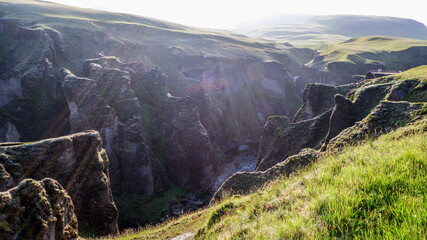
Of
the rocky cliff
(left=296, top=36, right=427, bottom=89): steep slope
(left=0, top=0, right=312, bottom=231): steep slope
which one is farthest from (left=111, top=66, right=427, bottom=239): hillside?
(left=296, top=36, right=427, bottom=89): steep slope

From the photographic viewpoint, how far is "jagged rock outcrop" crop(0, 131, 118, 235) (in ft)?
58.2

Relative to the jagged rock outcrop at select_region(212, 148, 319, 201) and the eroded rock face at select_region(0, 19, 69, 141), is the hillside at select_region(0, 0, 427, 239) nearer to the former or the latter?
the jagged rock outcrop at select_region(212, 148, 319, 201)

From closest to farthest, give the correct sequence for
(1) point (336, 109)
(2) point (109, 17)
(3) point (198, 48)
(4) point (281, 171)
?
(4) point (281, 171) → (1) point (336, 109) → (3) point (198, 48) → (2) point (109, 17)

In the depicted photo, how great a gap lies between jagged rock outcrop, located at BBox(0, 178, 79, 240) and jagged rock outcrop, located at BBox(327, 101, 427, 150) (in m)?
15.5

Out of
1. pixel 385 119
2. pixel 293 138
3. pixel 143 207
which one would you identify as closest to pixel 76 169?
pixel 143 207

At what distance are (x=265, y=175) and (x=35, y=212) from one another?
13.2 m

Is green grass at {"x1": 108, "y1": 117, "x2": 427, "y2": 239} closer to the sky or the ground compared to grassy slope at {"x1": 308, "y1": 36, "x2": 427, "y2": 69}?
closer to the ground

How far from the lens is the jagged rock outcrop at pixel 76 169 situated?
1775 centimetres

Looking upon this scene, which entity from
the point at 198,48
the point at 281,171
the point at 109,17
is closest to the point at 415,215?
the point at 281,171

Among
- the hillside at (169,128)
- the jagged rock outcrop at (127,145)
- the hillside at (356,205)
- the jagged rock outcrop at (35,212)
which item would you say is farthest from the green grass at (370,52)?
the jagged rock outcrop at (35,212)

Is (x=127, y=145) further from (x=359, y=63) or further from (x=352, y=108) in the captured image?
(x=359, y=63)

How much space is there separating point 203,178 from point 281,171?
125 feet

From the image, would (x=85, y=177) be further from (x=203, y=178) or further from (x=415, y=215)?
(x=203, y=178)

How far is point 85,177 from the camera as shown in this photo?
21656 millimetres
